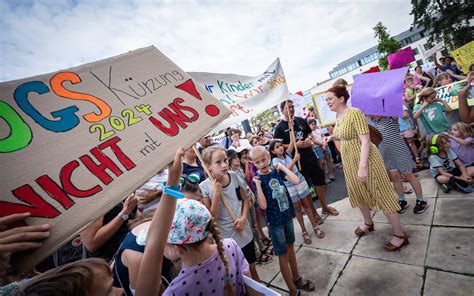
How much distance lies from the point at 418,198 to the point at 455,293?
166 cm

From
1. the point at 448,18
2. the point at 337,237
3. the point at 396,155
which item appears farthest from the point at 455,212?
the point at 448,18

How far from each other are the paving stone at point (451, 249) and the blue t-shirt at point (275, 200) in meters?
1.52

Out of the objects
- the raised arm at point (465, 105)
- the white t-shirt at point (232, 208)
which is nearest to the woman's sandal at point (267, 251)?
the white t-shirt at point (232, 208)

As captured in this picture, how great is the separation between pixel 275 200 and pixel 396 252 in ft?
5.16

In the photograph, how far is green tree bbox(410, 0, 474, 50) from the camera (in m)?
21.1

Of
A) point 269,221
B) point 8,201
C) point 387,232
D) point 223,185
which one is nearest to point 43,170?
point 8,201

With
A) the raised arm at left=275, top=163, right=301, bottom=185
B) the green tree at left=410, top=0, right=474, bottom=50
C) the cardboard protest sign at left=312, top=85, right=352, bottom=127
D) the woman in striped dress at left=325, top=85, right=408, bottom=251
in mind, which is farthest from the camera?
the green tree at left=410, top=0, right=474, bottom=50

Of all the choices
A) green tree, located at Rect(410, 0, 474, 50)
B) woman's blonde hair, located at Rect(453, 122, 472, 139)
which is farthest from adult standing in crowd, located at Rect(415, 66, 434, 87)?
green tree, located at Rect(410, 0, 474, 50)

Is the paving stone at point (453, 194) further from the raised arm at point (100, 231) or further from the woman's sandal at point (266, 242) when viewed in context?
the raised arm at point (100, 231)

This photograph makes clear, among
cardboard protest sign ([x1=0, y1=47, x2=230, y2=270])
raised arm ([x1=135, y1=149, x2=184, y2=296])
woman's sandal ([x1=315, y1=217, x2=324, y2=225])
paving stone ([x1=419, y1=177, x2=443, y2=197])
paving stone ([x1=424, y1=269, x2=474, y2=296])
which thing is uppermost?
cardboard protest sign ([x1=0, y1=47, x2=230, y2=270])

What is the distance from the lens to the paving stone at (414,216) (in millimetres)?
2984

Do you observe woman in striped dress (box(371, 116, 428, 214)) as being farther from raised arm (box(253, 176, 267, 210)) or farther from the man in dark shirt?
raised arm (box(253, 176, 267, 210))

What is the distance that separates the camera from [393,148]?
3.17 m

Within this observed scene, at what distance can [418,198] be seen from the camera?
322cm
